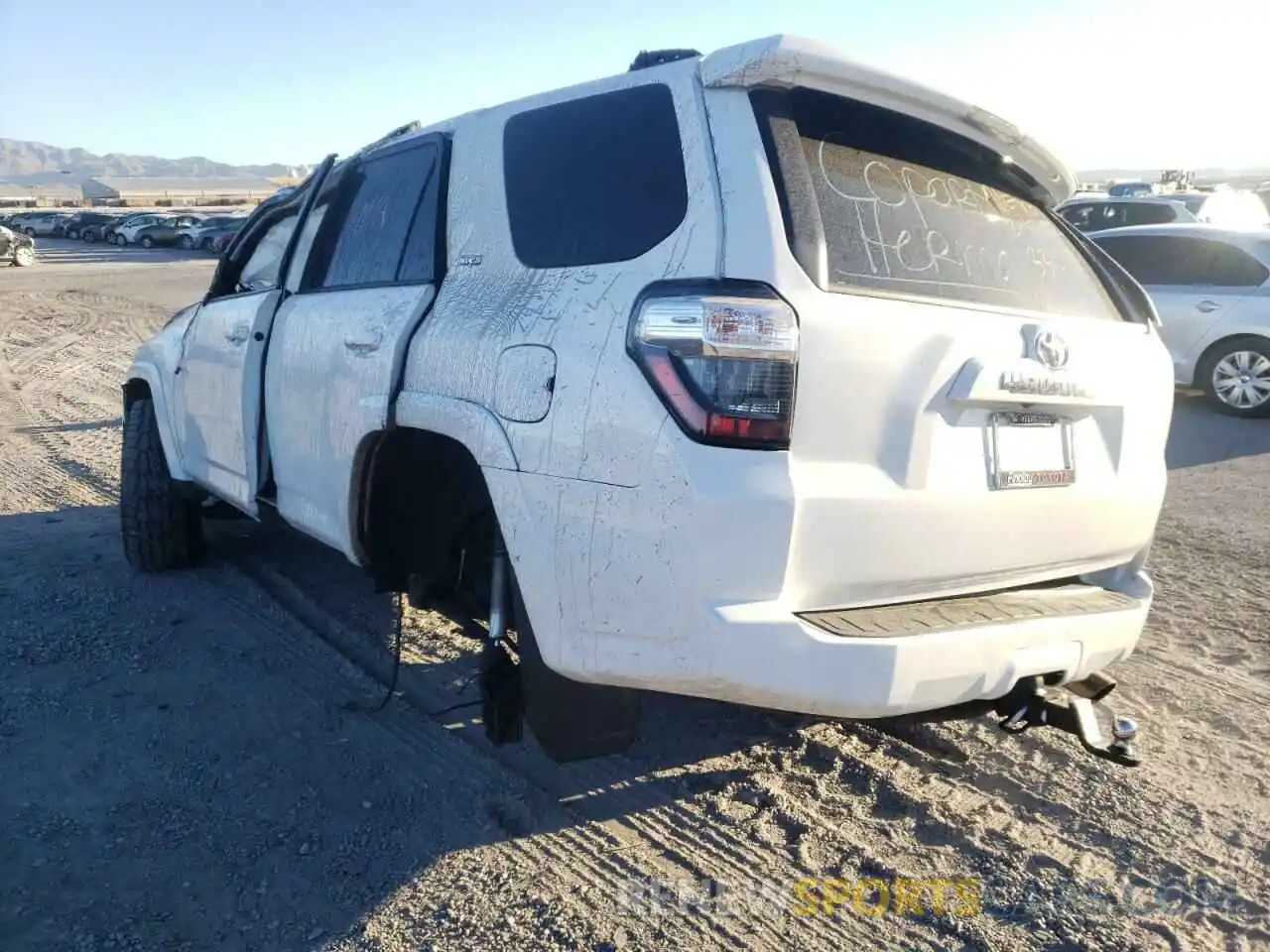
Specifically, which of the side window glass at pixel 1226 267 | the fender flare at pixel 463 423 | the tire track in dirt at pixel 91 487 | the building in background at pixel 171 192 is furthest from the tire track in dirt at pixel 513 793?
the building in background at pixel 171 192

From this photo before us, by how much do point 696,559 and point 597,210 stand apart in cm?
99

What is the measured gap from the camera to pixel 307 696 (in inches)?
149

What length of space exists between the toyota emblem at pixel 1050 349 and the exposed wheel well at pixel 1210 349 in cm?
775

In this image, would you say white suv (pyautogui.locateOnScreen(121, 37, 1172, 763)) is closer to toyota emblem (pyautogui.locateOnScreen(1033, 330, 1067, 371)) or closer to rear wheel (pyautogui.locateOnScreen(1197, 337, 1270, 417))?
toyota emblem (pyautogui.locateOnScreen(1033, 330, 1067, 371))

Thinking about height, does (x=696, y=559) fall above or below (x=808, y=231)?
below

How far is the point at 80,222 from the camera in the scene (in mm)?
53188

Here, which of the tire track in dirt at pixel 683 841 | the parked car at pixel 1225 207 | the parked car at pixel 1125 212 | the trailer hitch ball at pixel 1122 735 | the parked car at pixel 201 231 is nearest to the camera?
the tire track in dirt at pixel 683 841

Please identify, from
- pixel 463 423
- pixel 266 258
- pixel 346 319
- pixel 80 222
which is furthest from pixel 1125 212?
pixel 80 222

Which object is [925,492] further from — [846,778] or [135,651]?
[135,651]

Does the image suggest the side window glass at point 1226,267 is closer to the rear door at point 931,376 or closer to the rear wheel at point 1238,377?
the rear wheel at point 1238,377

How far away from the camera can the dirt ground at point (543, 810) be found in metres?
2.56

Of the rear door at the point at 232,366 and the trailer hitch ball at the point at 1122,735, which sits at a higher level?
the rear door at the point at 232,366

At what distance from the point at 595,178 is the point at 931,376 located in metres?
1.01

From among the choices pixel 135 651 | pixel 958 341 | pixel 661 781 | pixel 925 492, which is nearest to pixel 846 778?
pixel 661 781
